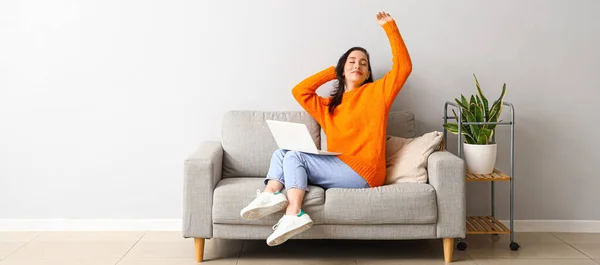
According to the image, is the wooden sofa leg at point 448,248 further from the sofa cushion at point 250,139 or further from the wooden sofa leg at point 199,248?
the wooden sofa leg at point 199,248

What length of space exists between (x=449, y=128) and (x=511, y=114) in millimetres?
461

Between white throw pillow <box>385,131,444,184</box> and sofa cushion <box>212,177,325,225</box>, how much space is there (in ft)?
1.50

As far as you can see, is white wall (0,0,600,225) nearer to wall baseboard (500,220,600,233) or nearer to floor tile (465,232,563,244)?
wall baseboard (500,220,600,233)

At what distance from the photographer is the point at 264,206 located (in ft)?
9.65

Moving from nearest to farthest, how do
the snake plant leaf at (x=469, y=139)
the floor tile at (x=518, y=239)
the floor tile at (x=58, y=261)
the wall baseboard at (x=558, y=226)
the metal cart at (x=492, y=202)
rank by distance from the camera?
the floor tile at (x=58, y=261) → the metal cart at (x=492, y=202) → the snake plant leaf at (x=469, y=139) → the floor tile at (x=518, y=239) → the wall baseboard at (x=558, y=226)

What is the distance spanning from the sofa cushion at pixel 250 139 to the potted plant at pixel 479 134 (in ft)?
2.61

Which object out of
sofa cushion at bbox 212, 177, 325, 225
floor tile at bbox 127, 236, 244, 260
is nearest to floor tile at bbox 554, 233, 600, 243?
sofa cushion at bbox 212, 177, 325, 225

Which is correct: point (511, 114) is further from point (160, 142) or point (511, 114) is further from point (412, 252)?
point (160, 142)

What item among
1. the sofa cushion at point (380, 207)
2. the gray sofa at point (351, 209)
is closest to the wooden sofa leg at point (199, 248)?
the gray sofa at point (351, 209)

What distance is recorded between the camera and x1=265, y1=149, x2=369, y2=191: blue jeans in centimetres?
317

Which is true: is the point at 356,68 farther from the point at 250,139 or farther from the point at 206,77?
the point at 206,77

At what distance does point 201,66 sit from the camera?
3760 mm

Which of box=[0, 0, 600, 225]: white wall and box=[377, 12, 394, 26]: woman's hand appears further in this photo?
box=[0, 0, 600, 225]: white wall

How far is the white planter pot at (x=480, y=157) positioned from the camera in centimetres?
341
